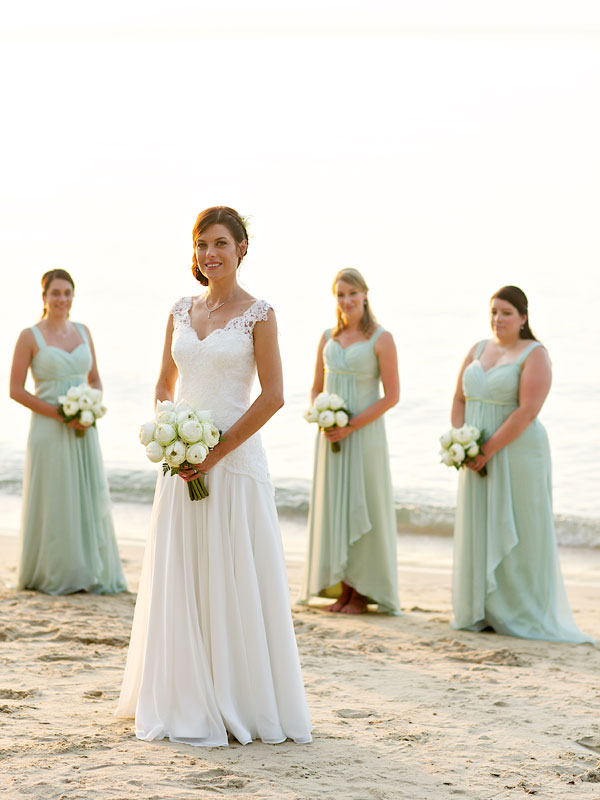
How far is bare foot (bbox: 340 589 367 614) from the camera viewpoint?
809 cm

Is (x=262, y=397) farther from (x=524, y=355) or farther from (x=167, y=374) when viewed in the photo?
(x=524, y=355)

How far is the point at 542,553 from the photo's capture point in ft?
24.7

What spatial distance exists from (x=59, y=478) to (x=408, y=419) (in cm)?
1506

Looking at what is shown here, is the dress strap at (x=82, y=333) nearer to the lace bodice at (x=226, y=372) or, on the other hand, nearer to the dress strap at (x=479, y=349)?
the dress strap at (x=479, y=349)

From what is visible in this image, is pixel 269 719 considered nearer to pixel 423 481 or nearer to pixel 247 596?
pixel 247 596

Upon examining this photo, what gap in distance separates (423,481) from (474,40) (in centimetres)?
2267

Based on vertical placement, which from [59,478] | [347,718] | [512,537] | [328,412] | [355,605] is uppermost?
[328,412]

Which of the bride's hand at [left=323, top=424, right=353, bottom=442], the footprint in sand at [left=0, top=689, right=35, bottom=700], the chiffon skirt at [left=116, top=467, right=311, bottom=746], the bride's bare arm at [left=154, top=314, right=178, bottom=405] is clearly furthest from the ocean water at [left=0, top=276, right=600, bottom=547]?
the chiffon skirt at [left=116, top=467, right=311, bottom=746]

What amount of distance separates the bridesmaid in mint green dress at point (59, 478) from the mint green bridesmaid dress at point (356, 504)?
5.51ft

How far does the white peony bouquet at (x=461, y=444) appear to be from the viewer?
7.48 metres

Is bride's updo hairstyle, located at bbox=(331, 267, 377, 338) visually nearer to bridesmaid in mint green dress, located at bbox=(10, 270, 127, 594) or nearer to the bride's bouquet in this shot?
bridesmaid in mint green dress, located at bbox=(10, 270, 127, 594)

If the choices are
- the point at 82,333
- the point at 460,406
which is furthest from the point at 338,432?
the point at 82,333

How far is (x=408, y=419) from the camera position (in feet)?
75.2

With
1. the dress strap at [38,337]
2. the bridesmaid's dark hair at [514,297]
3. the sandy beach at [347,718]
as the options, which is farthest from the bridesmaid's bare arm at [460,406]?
the dress strap at [38,337]
